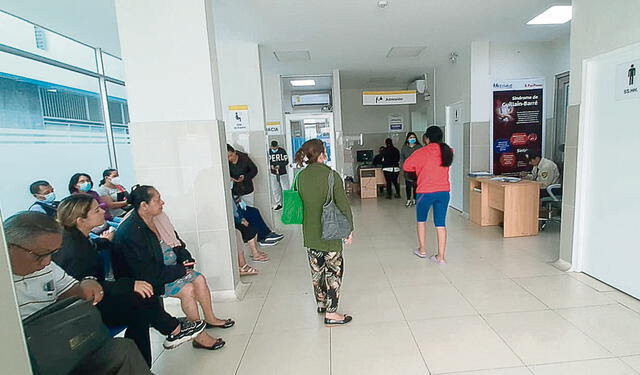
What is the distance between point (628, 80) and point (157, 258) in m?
3.91

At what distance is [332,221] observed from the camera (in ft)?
7.80

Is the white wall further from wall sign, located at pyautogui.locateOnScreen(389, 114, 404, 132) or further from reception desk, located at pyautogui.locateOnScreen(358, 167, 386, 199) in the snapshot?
reception desk, located at pyautogui.locateOnScreen(358, 167, 386, 199)

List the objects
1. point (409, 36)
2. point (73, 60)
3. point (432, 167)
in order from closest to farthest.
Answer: point (432, 167) → point (73, 60) → point (409, 36)

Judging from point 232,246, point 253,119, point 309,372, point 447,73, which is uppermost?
point 447,73

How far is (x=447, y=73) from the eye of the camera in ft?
21.1

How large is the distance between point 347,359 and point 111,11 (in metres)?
4.27

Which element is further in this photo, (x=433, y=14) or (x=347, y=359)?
(x=433, y=14)

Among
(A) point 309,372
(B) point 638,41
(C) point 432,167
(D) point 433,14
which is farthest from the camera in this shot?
(D) point 433,14

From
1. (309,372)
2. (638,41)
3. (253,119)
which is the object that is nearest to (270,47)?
(253,119)

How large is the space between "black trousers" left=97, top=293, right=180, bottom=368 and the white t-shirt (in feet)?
0.82

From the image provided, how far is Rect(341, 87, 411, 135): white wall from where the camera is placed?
982 cm

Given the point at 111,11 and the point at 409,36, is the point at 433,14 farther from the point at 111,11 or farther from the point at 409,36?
the point at 111,11

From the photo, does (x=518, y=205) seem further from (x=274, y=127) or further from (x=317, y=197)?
(x=274, y=127)

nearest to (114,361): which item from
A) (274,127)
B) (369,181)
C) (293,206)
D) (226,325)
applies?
(226,325)
